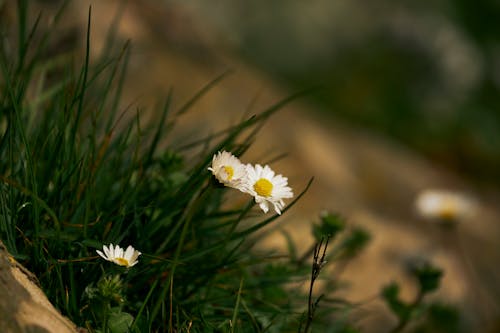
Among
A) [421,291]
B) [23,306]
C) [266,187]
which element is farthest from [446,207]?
[23,306]

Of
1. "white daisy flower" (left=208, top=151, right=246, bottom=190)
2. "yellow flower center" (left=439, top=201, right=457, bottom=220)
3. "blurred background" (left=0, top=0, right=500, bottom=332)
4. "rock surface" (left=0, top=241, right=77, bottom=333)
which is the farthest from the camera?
"blurred background" (left=0, top=0, right=500, bottom=332)

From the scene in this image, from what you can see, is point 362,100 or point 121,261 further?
point 362,100

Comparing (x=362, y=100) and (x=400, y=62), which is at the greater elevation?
(x=400, y=62)

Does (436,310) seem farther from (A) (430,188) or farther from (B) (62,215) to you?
(A) (430,188)

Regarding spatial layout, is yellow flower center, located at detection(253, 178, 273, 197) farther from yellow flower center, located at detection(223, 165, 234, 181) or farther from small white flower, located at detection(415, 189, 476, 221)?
small white flower, located at detection(415, 189, 476, 221)

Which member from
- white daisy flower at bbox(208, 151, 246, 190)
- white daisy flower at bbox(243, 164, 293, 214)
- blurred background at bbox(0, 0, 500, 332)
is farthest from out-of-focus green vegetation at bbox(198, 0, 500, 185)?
white daisy flower at bbox(208, 151, 246, 190)

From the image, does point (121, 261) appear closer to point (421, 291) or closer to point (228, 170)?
point (228, 170)

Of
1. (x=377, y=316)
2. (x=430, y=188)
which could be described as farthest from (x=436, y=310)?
(x=430, y=188)
